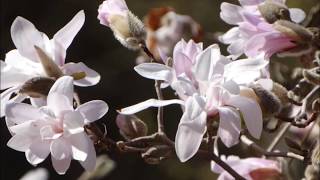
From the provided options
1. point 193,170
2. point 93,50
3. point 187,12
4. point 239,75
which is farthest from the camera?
point 93,50

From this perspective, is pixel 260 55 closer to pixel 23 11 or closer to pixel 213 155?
pixel 213 155

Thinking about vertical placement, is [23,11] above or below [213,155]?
below

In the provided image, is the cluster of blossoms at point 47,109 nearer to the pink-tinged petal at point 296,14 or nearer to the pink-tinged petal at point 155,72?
the pink-tinged petal at point 155,72

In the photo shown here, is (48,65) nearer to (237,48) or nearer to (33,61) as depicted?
(33,61)

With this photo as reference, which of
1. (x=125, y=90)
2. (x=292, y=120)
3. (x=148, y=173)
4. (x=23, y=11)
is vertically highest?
(x=292, y=120)

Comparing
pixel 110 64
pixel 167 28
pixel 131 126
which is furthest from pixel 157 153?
pixel 110 64

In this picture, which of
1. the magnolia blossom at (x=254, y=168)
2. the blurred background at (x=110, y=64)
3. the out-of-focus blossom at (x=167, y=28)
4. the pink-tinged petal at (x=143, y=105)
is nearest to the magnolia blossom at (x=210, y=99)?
the pink-tinged petal at (x=143, y=105)

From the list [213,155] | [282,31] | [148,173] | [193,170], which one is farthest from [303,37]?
[148,173]

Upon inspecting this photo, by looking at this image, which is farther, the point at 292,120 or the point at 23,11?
the point at 23,11
